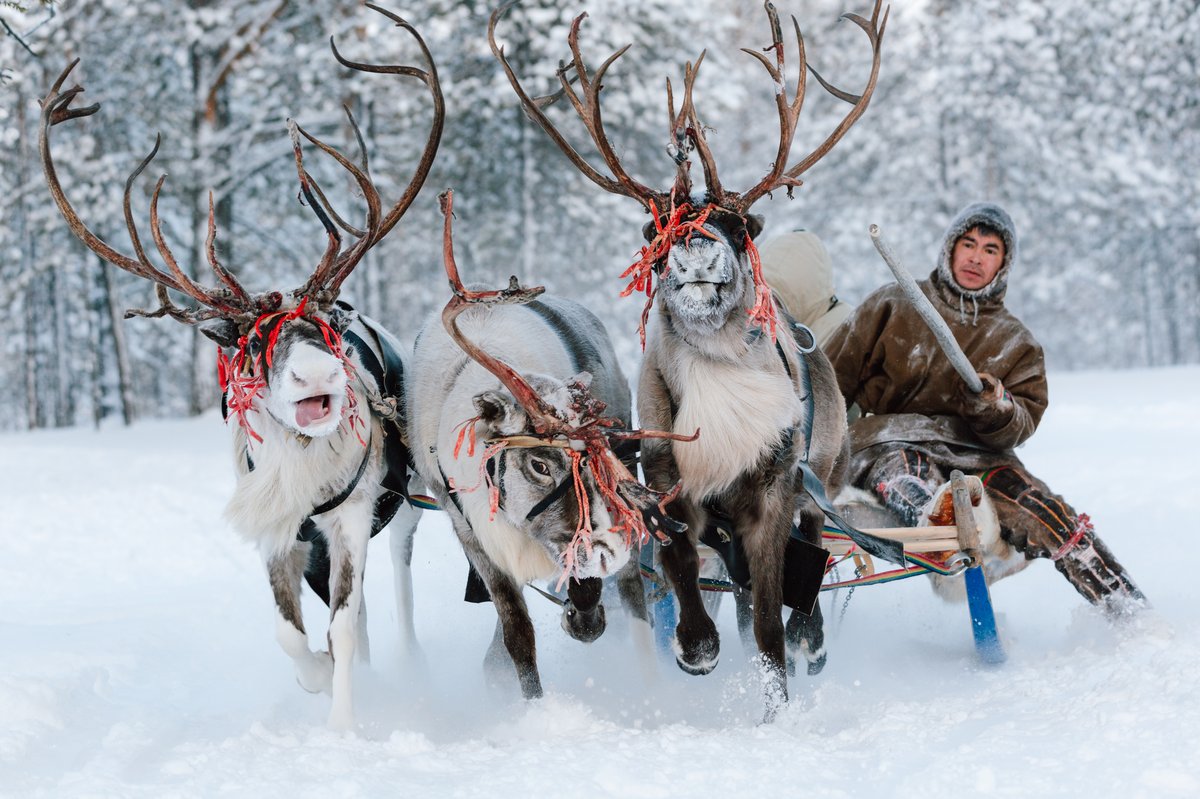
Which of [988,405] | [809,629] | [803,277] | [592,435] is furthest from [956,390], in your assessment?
[592,435]

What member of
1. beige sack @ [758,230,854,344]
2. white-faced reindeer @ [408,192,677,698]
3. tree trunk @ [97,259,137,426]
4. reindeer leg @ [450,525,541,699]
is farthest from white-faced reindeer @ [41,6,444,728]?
tree trunk @ [97,259,137,426]

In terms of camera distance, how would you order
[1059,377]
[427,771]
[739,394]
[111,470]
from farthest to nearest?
[1059,377]
[111,470]
[739,394]
[427,771]

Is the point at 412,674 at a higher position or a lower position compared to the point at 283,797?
lower

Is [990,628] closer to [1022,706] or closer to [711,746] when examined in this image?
[1022,706]

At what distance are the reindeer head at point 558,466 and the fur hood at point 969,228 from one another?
227 cm

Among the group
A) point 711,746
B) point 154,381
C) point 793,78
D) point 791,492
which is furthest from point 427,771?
point 154,381

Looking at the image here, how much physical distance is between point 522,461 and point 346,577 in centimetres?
99

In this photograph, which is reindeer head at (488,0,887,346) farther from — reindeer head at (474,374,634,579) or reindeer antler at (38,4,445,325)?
reindeer antler at (38,4,445,325)

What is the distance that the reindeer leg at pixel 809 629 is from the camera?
4.53 metres

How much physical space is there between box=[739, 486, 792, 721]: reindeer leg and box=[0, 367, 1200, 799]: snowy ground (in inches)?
9.1

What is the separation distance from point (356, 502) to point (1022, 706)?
266cm

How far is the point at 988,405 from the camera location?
4941 mm

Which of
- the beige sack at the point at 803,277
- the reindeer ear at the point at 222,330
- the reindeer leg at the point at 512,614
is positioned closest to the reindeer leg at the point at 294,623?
the reindeer leg at the point at 512,614

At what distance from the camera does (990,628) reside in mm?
4891
